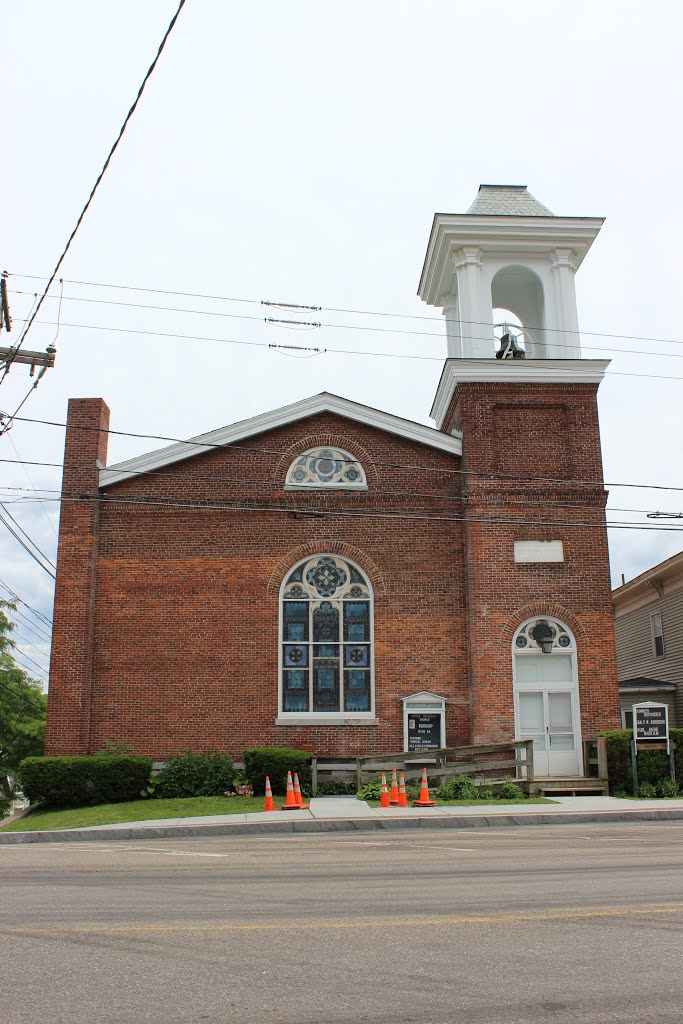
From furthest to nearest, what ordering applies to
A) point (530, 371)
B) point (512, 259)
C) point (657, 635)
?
point (657, 635)
point (512, 259)
point (530, 371)

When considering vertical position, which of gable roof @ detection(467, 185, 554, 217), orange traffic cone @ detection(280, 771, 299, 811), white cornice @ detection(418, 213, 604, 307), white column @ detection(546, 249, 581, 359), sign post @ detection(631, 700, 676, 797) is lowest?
orange traffic cone @ detection(280, 771, 299, 811)

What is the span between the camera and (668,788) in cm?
1886

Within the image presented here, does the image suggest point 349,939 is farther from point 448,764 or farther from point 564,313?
point 564,313

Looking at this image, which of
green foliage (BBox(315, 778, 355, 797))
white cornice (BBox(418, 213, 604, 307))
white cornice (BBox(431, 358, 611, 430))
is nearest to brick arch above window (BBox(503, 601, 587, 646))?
green foliage (BBox(315, 778, 355, 797))

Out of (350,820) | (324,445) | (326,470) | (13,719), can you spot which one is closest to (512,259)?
(324,445)

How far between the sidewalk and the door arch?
357cm

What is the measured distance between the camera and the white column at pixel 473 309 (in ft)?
76.7

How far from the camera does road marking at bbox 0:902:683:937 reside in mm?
6777

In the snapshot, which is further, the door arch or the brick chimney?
the door arch

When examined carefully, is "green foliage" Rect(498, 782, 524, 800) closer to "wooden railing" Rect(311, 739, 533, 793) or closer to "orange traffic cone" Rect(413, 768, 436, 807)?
"wooden railing" Rect(311, 739, 533, 793)

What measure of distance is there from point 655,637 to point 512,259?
1279 centimetres

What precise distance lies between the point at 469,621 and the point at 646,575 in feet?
31.1

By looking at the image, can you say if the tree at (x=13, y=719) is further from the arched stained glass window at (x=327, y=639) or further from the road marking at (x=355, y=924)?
the road marking at (x=355, y=924)

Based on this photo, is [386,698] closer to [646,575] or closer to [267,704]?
[267,704]
